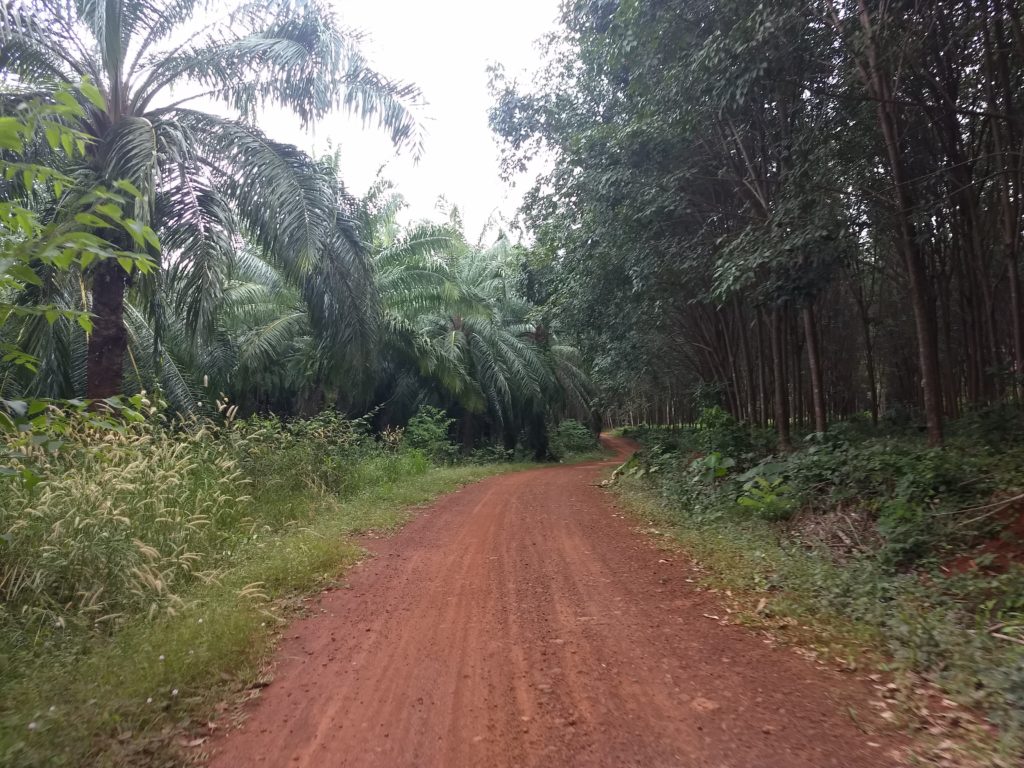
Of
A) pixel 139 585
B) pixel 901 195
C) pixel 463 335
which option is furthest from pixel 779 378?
pixel 463 335

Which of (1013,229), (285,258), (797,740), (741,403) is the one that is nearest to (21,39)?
(285,258)

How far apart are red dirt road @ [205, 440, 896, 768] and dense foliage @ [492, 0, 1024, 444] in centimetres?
517

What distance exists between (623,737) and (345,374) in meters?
10.4

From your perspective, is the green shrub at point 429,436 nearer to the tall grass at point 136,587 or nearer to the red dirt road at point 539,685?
the tall grass at point 136,587

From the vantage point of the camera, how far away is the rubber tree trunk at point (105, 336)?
27.0 feet

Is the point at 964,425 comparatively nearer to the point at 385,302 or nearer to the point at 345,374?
the point at 345,374

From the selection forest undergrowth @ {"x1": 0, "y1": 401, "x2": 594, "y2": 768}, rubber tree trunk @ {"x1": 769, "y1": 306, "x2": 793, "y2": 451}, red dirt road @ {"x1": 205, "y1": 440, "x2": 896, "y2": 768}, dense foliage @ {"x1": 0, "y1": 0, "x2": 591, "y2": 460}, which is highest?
dense foliage @ {"x1": 0, "y1": 0, "x2": 591, "y2": 460}

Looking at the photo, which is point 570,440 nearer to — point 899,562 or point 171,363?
point 171,363

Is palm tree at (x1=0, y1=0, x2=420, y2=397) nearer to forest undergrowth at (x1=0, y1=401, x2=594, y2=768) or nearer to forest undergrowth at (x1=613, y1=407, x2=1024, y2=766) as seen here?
forest undergrowth at (x1=0, y1=401, x2=594, y2=768)

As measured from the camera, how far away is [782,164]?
9930 mm

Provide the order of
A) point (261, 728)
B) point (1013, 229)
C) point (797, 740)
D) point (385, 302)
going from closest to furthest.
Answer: point (797, 740), point (261, 728), point (1013, 229), point (385, 302)

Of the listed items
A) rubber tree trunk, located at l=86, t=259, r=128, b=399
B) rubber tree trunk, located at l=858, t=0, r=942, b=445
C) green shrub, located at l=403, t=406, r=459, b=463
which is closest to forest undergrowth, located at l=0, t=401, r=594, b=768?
rubber tree trunk, located at l=86, t=259, r=128, b=399

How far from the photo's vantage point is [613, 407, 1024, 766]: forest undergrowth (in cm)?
335

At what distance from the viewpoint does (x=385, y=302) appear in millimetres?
17453
